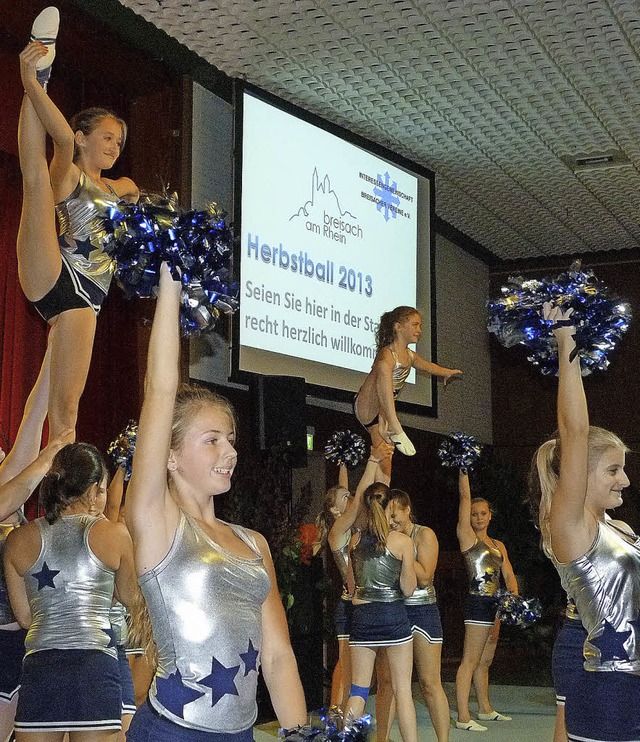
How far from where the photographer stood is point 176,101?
6.72 metres

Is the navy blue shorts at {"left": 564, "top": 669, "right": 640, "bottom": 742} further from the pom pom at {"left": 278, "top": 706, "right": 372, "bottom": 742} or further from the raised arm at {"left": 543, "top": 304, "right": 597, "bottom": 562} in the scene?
the pom pom at {"left": 278, "top": 706, "right": 372, "bottom": 742}

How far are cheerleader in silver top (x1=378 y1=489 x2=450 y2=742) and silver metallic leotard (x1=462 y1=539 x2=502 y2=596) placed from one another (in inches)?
52.5

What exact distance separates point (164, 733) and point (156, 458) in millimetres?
527

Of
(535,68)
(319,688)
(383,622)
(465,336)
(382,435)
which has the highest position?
(535,68)

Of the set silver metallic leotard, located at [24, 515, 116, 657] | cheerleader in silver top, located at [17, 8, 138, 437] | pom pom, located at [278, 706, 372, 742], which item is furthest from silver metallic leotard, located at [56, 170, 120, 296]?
pom pom, located at [278, 706, 372, 742]

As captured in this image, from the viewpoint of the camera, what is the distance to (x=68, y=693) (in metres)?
3.13

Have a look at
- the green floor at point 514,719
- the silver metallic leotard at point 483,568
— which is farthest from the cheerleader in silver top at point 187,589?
the silver metallic leotard at point 483,568

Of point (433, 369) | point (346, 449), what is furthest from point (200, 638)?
point (346, 449)

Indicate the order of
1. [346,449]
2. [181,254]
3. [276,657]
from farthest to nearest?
1. [346,449]
2. [276,657]
3. [181,254]

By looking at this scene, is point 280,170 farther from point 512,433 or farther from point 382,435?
point 512,433

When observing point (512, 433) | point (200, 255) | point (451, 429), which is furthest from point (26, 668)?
point (512, 433)

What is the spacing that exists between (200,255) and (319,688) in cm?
581

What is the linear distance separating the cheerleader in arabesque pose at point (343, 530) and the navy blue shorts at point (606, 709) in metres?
3.15

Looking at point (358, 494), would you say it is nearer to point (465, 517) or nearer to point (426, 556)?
point (426, 556)
